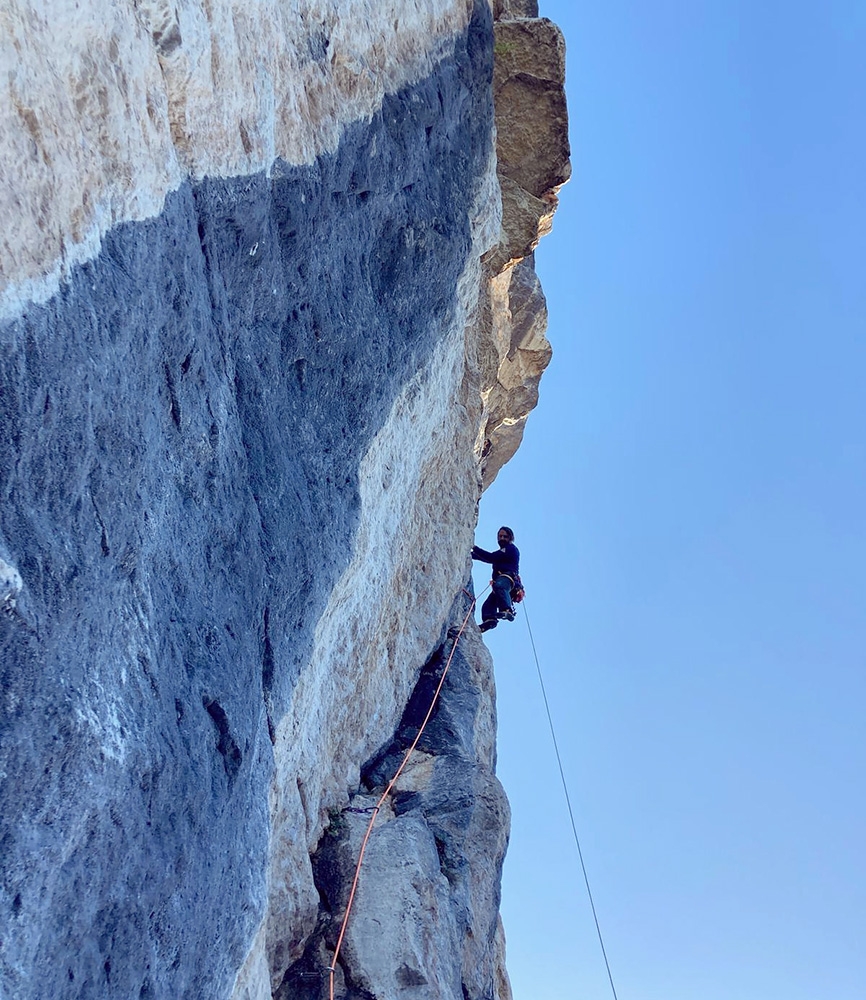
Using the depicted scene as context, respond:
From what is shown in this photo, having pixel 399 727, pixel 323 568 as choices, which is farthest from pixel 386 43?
pixel 399 727

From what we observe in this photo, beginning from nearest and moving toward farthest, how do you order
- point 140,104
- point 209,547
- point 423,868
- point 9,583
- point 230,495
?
point 9,583 < point 140,104 < point 209,547 < point 230,495 < point 423,868

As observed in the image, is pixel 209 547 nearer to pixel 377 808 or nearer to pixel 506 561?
pixel 377 808

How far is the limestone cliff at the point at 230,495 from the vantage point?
3.20 meters

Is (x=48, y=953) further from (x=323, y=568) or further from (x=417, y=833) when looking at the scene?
(x=417, y=833)

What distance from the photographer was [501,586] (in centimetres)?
1298

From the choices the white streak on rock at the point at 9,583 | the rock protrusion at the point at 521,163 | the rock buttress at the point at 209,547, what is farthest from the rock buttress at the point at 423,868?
the white streak on rock at the point at 9,583

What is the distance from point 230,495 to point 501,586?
8.33m

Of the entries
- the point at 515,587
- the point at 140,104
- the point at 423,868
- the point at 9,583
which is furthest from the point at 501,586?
the point at 9,583

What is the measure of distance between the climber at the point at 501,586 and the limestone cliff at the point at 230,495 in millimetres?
3298

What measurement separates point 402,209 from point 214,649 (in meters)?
4.32

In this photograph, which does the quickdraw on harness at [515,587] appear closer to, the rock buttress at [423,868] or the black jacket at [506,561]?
the black jacket at [506,561]

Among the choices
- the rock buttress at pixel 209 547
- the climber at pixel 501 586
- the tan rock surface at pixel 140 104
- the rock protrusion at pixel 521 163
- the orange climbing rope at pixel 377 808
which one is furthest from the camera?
the climber at pixel 501 586

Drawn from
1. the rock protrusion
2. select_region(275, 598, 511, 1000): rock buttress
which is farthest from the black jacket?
select_region(275, 598, 511, 1000): rock buttress

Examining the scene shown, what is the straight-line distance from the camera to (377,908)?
6789mm
